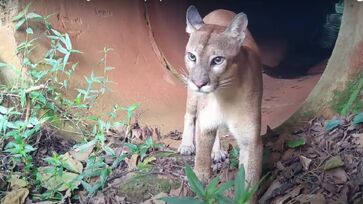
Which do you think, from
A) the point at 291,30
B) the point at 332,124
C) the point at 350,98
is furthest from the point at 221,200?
the point at 291,30

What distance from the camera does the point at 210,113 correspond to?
353 cm

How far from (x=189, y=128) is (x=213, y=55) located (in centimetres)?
134

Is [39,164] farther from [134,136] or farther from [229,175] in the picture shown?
[229,175]

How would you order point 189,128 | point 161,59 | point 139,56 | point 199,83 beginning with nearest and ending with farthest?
point 199,83 → point 189,128 → point 139,56 → point 161,59

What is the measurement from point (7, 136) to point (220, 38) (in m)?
1.58

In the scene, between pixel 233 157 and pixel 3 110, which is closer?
pixel 3 110

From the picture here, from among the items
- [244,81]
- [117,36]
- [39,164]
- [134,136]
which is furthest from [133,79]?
[244,81]

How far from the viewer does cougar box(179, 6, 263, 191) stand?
317 cm

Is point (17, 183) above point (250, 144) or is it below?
below

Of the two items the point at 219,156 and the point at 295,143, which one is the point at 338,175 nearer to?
the point at 295,143

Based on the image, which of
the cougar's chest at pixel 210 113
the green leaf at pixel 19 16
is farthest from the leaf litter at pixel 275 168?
the green leaf at pixel 19 16

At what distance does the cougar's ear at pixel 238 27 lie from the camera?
328 centimetres

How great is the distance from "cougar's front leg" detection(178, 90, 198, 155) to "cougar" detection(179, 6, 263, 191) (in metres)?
0.58

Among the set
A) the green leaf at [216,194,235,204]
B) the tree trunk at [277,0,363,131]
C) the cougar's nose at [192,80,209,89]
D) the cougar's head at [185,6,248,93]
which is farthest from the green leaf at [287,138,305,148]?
the green leaf at [216,194,235,204]
